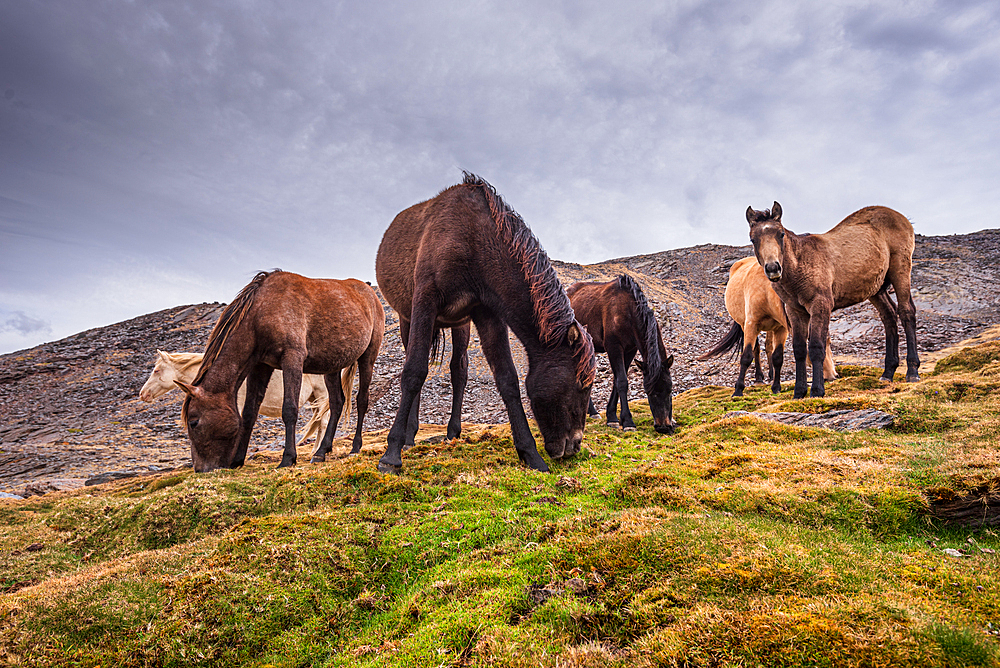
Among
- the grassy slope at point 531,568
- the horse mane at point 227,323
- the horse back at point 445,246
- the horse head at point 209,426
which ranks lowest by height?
the grassy slope at point 531,568

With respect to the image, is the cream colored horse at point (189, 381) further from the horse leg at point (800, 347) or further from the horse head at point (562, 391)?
the horse leg at point (800, 347)

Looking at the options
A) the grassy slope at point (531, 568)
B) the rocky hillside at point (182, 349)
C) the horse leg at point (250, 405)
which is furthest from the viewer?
the rocky hillside at point (182, 349)

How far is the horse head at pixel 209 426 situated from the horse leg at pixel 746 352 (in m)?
12.9

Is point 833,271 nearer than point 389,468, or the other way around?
point 389,468

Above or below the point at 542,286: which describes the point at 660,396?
below

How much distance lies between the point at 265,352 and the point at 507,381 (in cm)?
472

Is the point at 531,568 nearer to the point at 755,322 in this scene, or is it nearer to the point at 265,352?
the point at 265,352

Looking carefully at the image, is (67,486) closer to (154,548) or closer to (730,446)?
(154,548)

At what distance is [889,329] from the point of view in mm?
12719

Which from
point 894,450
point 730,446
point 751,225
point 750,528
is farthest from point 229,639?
point 751,225

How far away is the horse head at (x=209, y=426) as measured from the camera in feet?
24.0

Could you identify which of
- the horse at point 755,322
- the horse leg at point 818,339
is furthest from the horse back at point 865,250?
the horse at point 755,322

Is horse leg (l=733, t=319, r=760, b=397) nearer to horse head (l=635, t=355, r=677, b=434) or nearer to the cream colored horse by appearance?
horse head (l=635, t=355, r=677, b=434)

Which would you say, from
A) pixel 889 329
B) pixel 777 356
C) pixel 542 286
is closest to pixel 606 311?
pixel 542 286
